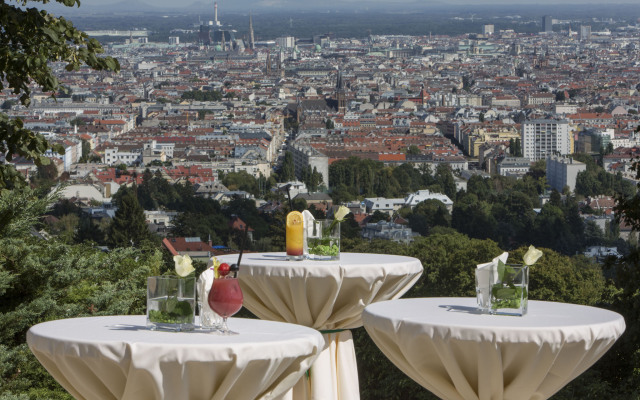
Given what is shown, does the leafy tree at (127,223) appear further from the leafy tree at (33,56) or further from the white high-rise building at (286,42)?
the white high-rise building at (286,42)

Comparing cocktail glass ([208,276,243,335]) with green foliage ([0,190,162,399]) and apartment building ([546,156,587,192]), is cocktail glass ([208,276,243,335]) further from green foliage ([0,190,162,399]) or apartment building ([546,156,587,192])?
apartment building ([546,156,587,192])

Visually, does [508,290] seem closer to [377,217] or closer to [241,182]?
[377,217]

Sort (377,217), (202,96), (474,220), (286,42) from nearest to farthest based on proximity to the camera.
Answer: (474,220) → (377,217) → (202,96) → (286,42)

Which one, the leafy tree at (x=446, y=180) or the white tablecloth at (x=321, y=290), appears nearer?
the white tablecloth at (x=321, y=290)

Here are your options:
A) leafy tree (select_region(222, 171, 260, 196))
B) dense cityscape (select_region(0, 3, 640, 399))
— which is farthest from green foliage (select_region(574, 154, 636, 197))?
leafy tree (select_region(222, 171, 260, 196))

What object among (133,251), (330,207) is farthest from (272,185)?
(133,251)

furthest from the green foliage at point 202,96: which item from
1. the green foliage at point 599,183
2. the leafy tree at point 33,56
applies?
the leafy tree at point 33,56

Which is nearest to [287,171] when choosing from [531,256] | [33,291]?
[33,291]
